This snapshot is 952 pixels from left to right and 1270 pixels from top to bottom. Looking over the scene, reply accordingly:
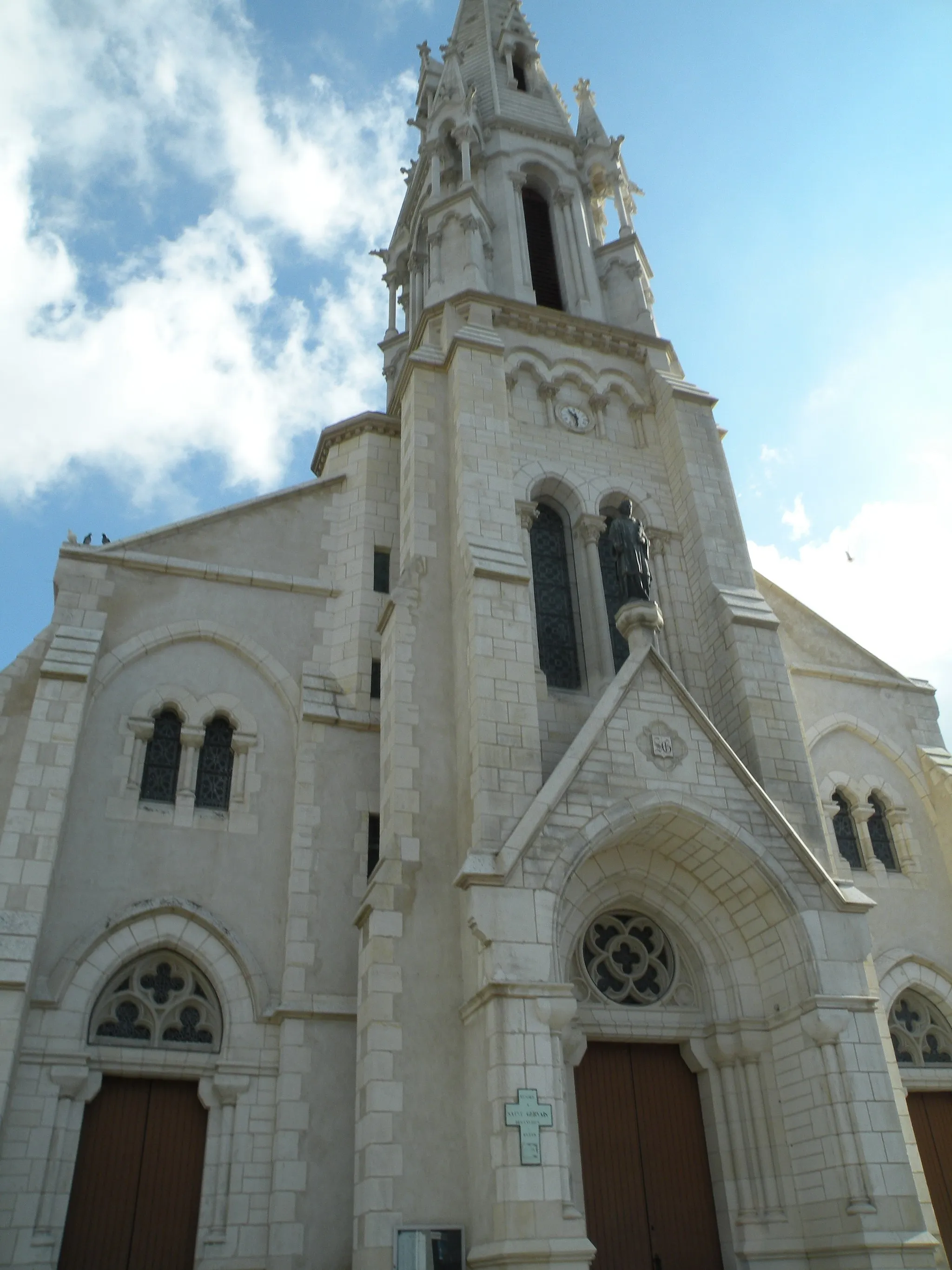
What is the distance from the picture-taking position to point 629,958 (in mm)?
12719

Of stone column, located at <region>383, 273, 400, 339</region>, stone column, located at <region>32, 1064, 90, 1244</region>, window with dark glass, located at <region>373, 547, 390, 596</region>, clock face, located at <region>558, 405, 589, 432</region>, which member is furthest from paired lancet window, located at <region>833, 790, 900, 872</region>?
stone column, located at <region>383, 273, 400, 339</region>

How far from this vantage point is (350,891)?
13.2 m

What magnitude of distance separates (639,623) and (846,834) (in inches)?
228

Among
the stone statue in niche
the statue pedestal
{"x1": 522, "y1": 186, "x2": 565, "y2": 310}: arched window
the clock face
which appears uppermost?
{"x1": 522, "y1": 186, "x2": 565, "y2": 310}: arched window

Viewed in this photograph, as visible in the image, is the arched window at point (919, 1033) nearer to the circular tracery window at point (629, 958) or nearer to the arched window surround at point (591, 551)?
the circular tracery window at point (629, 958)

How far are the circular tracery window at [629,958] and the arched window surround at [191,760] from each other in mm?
4712

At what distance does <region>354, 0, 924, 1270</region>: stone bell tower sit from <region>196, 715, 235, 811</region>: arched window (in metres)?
2.39

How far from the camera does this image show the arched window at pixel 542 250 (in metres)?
20.4

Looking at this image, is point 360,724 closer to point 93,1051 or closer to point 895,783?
point 93,1051

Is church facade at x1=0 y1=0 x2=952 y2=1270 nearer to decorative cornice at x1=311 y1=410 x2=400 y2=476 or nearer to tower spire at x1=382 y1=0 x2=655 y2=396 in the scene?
decorative cornice at x1=311 y1=410 x2=400 y2=476

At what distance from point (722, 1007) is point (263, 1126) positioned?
5558 mm

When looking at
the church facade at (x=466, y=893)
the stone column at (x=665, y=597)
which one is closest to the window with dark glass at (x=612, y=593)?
the church facade at (x=466, y=893)

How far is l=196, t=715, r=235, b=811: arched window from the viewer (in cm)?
1374

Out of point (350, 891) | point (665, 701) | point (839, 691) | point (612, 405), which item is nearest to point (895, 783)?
point (839, 691)
